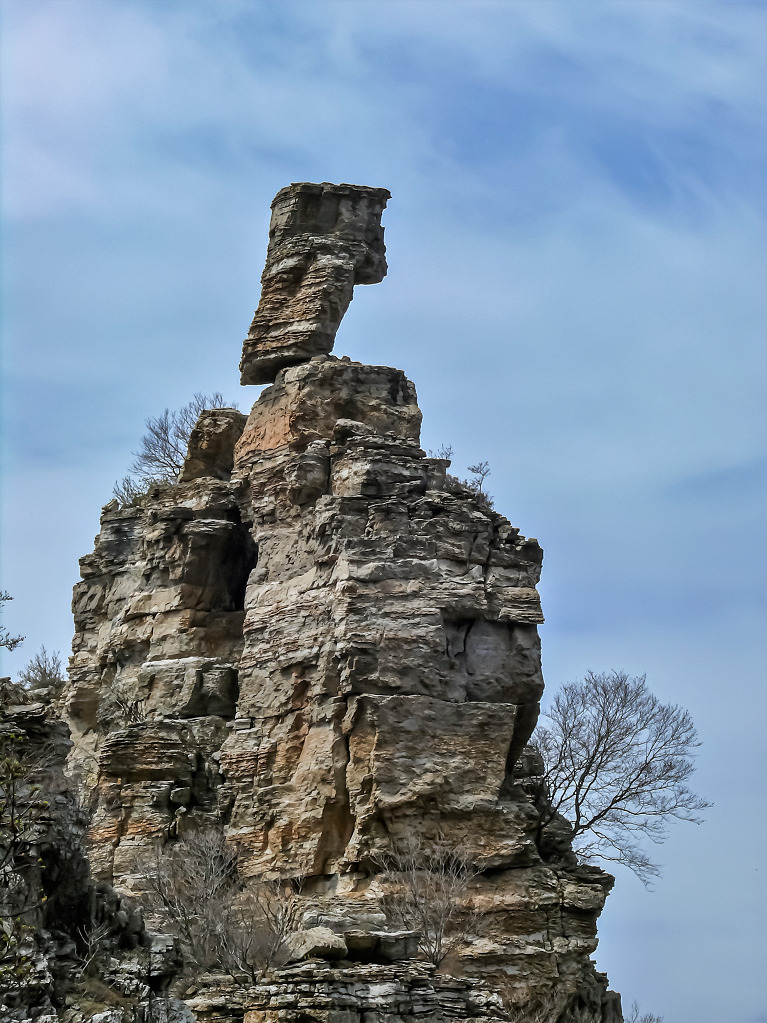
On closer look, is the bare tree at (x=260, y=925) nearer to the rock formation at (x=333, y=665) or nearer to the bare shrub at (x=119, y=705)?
the rock formation at (x=333, y=665)

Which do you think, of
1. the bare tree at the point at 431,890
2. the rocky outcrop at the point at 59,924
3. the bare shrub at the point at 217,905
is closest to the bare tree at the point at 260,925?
the bare shrub at the point at 217,905

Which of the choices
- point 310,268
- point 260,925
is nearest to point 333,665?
point 260,925

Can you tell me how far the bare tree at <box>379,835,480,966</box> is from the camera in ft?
102

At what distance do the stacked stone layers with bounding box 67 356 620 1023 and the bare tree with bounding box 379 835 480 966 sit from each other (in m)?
0.26

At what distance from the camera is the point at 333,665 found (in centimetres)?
3500

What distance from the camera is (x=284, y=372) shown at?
41.3m

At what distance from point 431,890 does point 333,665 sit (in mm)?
5320

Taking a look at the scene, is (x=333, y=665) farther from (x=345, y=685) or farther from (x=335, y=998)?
(x=335, y=998)

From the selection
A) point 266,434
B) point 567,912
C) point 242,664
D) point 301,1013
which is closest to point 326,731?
point 242,664

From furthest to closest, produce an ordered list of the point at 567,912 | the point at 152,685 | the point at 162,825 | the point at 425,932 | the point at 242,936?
the point at 152,685, the point at 162,825, the point at 567,912, the point at 425,932, the point at 242,936

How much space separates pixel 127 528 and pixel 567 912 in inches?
684

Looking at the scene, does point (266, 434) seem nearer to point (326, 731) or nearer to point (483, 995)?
point (326, 731)

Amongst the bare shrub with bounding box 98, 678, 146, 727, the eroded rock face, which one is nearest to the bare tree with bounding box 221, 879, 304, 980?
the bare shrub with bounding box 98, 678, 146, 727

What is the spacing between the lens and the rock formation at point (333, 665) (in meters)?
33.4
